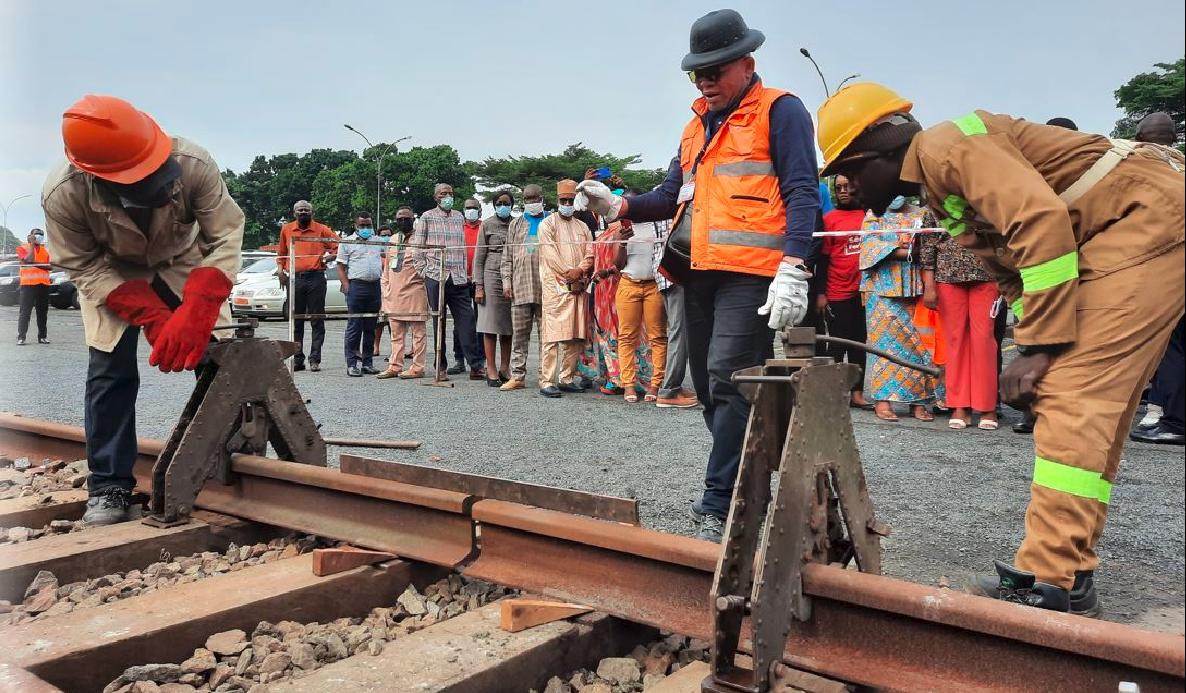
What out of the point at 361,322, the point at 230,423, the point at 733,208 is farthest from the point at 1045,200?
the point at 361,322

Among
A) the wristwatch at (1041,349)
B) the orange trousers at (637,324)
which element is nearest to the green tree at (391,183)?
the orange trousers at (637,324)

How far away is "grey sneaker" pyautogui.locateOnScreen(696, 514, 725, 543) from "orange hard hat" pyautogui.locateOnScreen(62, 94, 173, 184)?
236cm

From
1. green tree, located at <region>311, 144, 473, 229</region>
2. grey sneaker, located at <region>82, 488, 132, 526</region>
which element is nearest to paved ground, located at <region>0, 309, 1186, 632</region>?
grey sneaker, located at <region>82, 488, 132, 526</region>

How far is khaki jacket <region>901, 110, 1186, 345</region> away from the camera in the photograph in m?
1.66

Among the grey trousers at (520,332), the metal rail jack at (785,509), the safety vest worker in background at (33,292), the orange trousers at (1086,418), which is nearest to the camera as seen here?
the orange trousers at (1086,418)

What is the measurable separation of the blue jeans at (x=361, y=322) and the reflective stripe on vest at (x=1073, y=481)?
847 cm

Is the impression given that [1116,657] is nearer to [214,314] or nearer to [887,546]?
[887,546]

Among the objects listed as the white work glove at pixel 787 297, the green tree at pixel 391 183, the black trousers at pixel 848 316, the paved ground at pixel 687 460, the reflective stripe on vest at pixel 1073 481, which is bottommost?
the paved ground at pixel 687 460

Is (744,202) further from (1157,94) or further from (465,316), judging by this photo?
(465,316)

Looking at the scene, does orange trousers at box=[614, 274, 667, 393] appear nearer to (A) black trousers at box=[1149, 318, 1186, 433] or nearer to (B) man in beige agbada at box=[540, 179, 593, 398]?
(B) man in beige agbada at box=[540, 179, 593, 398]

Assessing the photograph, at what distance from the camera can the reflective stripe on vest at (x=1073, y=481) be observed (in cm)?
184

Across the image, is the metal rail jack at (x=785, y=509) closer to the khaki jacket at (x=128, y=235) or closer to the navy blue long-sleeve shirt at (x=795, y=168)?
the navy blue long-sleeve shirt at (x=795, y=168)

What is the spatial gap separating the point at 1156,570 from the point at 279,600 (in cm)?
272

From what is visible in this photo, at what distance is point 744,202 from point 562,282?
4.78m
